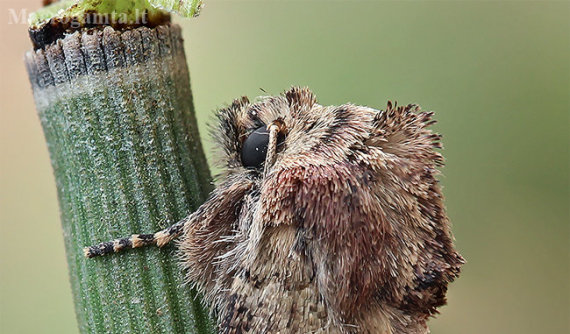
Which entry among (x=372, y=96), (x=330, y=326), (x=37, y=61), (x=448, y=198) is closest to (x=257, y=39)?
(x=372, y=96)

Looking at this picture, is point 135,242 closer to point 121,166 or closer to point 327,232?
point 121,166

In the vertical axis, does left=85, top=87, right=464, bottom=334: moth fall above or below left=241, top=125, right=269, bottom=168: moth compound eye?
below

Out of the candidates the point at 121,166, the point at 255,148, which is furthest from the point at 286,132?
the point at 121,166

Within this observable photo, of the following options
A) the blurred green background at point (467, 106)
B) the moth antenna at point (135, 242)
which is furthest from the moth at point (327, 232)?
the blurred green background at point (467, 106)

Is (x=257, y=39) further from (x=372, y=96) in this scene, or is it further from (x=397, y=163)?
(x=397, y=163)

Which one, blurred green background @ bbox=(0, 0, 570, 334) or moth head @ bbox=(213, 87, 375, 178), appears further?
blurred green background @ bbox=(0, 0, 570, 334)

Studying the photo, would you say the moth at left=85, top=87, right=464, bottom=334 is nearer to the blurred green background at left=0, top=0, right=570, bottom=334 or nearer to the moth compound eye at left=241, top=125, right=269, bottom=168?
the moth compound eye at left=241, top=125, right=269, bottom=168

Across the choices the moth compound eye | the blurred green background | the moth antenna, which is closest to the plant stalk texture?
the moth antenna
